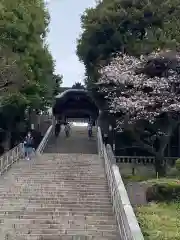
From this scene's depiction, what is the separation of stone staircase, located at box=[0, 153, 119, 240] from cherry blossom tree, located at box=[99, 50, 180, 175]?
147 inches

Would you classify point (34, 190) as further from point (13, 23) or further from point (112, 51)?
point (112, 51)

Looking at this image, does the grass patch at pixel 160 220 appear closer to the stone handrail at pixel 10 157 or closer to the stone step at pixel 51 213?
the stone step at pixel 51 213

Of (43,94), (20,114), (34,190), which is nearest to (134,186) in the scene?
(34,190)

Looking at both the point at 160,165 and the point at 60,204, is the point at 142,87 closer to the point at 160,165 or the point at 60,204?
the point at 160,165

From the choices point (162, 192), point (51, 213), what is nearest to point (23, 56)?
point (162, 192)

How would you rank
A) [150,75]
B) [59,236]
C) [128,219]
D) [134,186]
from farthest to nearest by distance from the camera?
[150,75]
[134,186]
[59,236]
[128,219]

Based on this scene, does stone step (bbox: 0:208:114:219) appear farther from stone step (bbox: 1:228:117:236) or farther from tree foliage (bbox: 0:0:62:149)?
tree foliage (bbox: 0:0:62:149)

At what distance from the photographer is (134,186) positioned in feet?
67.4

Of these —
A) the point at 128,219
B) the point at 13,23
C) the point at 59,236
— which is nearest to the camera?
the point at 128,219

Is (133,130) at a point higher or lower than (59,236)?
higher

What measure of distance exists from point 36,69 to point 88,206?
13.2 meters

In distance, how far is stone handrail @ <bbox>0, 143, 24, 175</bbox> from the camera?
21.8m

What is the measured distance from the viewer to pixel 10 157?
23.5 metres

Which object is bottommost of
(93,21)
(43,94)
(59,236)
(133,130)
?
(59,236)
